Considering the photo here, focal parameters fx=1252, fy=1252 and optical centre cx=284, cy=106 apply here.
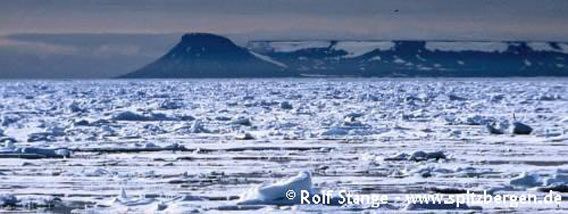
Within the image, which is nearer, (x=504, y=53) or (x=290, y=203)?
(x=290, y=203)

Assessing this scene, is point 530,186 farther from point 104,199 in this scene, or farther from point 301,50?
point 301,50

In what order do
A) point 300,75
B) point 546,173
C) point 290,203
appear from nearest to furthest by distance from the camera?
point 290,203 < point 546,173 < point 300,75

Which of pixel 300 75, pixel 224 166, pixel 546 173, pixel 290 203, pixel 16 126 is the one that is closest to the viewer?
pixel 290 203

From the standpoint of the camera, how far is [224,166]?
11.2m

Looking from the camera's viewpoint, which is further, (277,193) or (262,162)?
(262,162)

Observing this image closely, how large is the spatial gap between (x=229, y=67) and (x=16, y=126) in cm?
14188

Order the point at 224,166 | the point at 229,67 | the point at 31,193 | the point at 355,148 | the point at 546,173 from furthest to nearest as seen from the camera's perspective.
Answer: the point at 229,67
the point at 355,148
the point at 224,166
the point at 546,173
the point at 31,193

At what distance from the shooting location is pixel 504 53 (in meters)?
162

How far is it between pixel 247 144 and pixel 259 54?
154342mm

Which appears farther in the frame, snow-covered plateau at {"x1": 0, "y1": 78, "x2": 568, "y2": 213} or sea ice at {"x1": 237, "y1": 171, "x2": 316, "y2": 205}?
snow-covered plateau at {"x1": 0, "y1": 78, "x2": 568, "y2": 213}

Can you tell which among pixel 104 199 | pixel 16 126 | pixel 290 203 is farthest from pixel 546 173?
pixel 16 126

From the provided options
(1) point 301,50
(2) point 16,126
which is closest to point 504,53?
(1) point 301,50

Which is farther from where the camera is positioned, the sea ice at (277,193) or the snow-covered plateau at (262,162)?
the snow-covered plateau at (262,162)

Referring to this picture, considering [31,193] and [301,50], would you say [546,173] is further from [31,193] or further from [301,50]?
[301,50]
